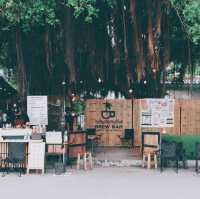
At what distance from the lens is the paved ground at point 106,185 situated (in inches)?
479

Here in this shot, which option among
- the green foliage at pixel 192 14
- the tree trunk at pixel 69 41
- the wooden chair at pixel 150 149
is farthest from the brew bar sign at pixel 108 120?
the green foliage at pixel 192 14

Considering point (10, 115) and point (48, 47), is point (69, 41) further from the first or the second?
point (10, 115)

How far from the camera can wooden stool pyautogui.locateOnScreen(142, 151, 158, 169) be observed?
1708 cm

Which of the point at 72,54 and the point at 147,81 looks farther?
the point at 147,81

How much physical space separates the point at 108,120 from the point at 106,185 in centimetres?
1068

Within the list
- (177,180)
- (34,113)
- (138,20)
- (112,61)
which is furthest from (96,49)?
(177,180)

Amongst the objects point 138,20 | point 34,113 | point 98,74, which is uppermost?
point 138,20

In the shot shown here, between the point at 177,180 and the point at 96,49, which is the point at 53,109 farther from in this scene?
the point at 177,180

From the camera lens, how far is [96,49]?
1972 centimetres

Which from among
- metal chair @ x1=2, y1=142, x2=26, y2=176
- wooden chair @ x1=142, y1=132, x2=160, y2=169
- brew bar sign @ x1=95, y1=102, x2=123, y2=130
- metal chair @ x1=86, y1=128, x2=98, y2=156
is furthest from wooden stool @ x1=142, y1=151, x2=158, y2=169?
brew bar sign @ x1=95, y1=102, x2=123, y2=130

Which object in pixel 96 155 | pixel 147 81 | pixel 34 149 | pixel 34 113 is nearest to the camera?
pixel 34 149

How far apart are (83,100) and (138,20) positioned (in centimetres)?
709

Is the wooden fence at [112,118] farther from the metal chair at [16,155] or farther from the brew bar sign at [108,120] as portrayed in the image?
→ the metal chair at [16,155]

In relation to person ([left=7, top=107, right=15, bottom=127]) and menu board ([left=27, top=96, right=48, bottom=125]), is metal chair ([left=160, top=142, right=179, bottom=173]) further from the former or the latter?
person ([left=7, top=107, right=15, bottom=127])
